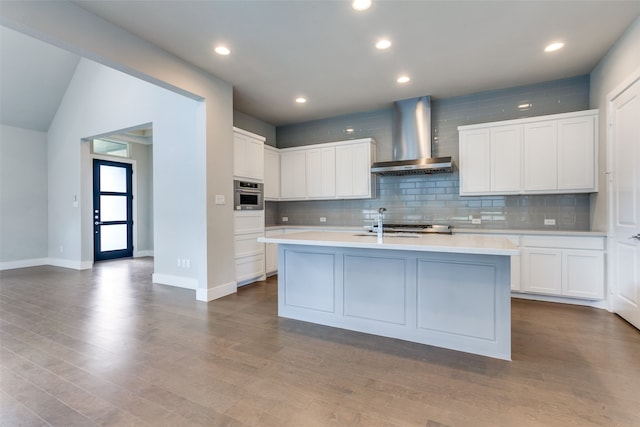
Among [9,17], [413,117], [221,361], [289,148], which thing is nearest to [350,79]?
[413,117]

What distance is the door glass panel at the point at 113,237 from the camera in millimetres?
7223

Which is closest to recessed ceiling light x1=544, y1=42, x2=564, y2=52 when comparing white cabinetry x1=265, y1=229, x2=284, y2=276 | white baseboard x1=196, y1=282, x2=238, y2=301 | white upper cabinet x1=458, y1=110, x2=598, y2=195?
white upper cabinet x1=458, y1=110, x2=598, y2=195

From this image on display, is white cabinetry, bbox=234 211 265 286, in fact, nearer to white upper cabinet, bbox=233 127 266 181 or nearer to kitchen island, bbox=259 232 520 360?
white upper cabinet, bbox=233 127 266 181

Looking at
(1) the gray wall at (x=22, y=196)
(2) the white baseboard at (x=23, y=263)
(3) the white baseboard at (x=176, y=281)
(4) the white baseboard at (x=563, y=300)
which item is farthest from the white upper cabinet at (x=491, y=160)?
(2) the white baseboard at (x=23, y=263)

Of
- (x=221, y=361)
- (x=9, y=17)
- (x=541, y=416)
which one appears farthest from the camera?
(x=221, y=361)

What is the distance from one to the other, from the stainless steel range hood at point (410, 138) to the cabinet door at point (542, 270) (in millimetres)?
1612

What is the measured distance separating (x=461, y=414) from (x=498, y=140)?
3.74 meters

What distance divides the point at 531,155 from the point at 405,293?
293cm

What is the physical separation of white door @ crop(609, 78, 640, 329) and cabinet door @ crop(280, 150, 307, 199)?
4331 mm

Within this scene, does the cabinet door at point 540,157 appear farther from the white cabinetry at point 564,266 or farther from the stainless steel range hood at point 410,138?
the stainless steel range hood at point 410,138

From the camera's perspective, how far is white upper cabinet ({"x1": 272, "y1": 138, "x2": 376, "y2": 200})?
5.22 m

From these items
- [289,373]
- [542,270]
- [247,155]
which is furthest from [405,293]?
[247,155]

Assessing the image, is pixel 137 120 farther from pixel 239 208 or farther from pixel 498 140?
pixel 498 140

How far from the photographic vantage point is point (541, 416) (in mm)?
1702
